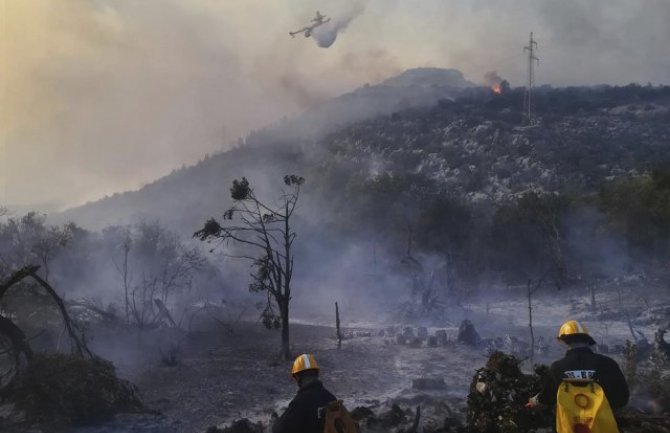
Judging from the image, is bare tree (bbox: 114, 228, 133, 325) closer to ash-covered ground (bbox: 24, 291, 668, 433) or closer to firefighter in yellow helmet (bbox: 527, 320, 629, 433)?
ash-covered ground (bbox: 24, 291, 668, 433)

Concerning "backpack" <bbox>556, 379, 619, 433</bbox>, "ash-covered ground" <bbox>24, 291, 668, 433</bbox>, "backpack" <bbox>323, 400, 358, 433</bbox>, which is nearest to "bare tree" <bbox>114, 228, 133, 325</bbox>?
"ash-covered ground" <bbox>24, 291, 668, 433</bbox>

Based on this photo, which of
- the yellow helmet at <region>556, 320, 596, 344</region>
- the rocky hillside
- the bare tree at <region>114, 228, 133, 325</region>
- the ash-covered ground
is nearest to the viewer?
the yellow helmet at <region>556, 320, 596, 344</region>

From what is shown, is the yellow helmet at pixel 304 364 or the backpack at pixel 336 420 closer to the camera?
the backpack at pixel 336 420

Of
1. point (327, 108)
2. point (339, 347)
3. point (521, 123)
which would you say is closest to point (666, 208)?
point (339, 347)

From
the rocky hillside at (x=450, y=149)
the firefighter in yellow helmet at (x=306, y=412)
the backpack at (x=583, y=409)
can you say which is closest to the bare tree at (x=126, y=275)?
the firefighter in yellow helmet at (x=306, y=412)

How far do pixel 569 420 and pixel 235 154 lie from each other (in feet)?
389

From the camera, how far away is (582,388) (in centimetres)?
540

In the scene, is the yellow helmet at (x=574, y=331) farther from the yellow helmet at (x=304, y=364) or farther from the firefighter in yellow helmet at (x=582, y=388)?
the yellow helmet at (x=304, y=364)

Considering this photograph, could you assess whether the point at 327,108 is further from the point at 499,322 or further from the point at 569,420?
the point at 569,420

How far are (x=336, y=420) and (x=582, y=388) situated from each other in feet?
7.55

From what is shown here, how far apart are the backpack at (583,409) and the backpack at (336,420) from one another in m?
1.96

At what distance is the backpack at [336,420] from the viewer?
5246 millimetres

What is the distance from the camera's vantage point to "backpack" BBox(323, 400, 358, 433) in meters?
5.25

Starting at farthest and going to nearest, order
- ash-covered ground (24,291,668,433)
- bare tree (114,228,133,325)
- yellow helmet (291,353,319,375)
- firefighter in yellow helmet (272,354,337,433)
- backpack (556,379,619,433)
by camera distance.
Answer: bare tree (114,228,133,325) → ash-covered ground (24,291,668,433) → yellow helmet (291,353,319,375) → firefighter in yellow helmet (272,354,337,433) → backpack (556,379,619,433)
